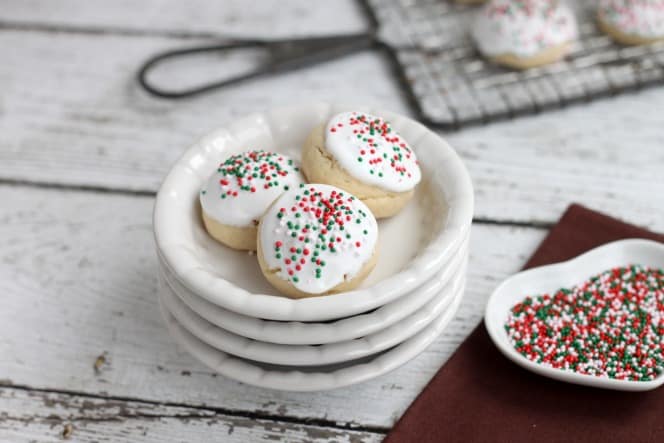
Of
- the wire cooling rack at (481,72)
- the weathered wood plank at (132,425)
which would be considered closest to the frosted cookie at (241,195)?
the weathered wood plank at (132,425)

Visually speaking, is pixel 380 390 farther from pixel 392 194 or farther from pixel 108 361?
pixel 108 361

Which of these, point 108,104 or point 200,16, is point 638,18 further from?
point 108,104

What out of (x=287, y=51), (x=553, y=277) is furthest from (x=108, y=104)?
(x=553, y=277)

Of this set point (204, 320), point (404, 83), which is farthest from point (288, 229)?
point (404, 83)

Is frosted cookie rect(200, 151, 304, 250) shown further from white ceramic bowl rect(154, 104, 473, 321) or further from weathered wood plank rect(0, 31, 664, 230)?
weathered wood plank rect(0, 31, 664, 230)

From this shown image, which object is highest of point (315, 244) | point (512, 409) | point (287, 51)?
point (315, 244)
